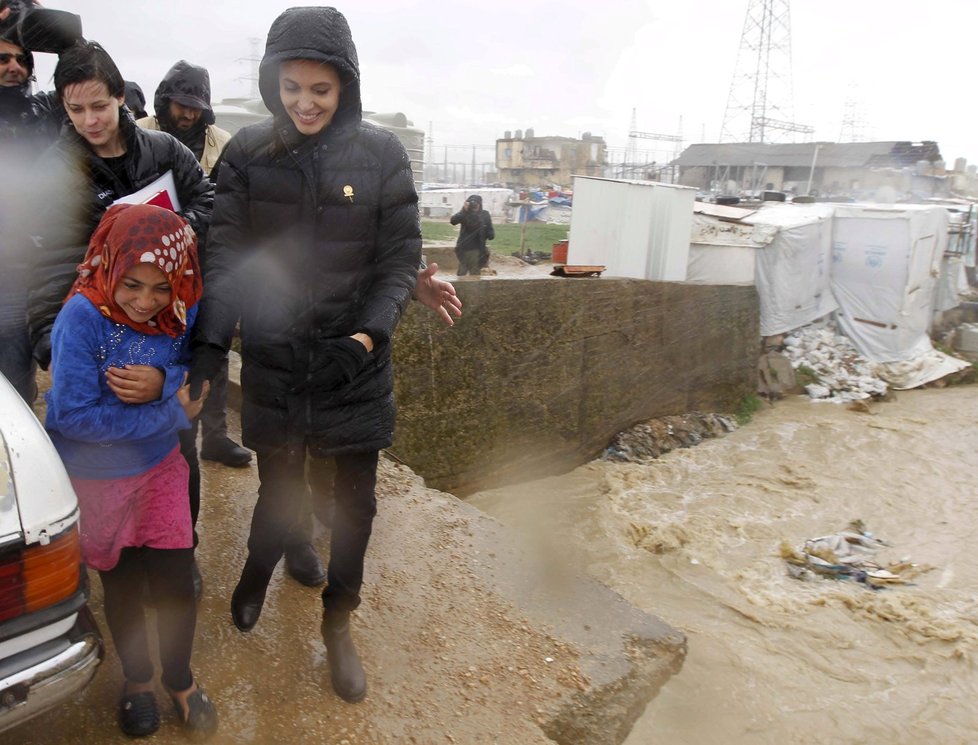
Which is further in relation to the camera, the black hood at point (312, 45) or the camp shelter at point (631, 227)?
the camp shelter at point (631, 227)

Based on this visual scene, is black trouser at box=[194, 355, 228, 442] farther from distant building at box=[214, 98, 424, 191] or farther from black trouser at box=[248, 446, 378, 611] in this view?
distant building at box=[214, 98, 424, 191]

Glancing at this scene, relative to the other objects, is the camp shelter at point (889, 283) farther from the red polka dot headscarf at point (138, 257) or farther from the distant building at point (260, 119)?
the red polka dot headscarf at point (138, 257)

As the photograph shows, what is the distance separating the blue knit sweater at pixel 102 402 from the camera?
1835 millimetres

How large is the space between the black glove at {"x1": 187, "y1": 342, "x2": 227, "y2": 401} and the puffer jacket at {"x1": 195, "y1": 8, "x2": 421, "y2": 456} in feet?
0.08

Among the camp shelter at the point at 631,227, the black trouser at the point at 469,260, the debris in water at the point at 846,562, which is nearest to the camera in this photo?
the debris in water at the point at 846,562

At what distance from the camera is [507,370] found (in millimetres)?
7164

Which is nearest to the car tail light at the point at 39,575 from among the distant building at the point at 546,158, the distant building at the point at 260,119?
the distant building at the point at 260,119

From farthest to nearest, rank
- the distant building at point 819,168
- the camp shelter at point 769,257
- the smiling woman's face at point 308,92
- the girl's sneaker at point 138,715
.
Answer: the distant building at point 819,168 → the camp shelter at point 769,257 → the girl's sneaker at point 138,715 → the smiling woman's face at point 308,92

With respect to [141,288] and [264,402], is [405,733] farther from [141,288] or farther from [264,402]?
[141,288]

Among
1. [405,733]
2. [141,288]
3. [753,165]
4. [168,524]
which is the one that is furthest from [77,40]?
[753,165]

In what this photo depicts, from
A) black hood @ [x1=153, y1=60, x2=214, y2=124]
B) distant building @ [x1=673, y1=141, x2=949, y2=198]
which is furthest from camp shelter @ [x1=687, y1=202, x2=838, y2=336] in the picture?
distant building @ [x1=673, y1=141, x2=949, y2=198]

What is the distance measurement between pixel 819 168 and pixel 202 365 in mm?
38533

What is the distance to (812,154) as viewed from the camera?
118 ft

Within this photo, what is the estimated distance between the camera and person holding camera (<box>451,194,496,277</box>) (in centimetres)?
1107
